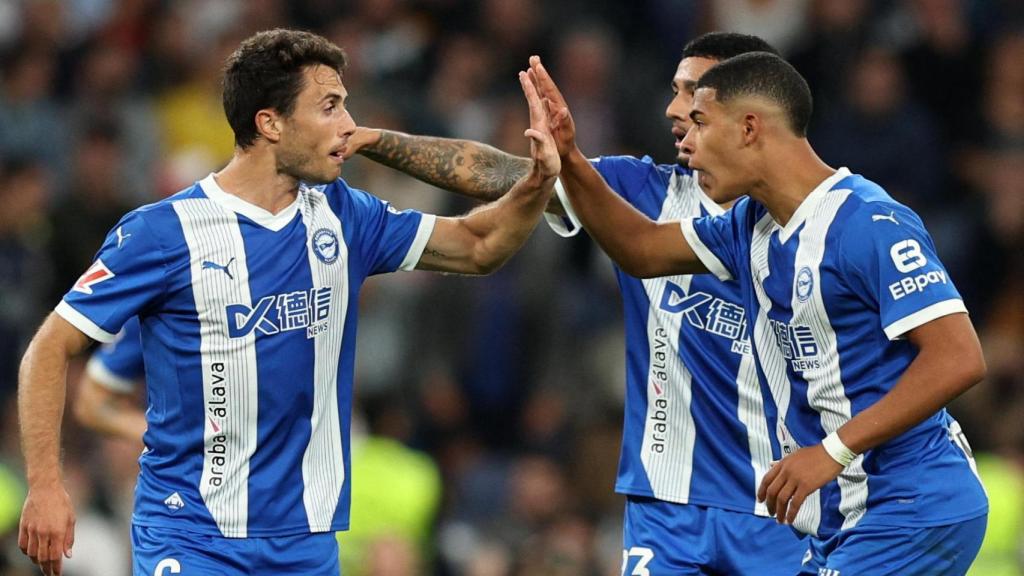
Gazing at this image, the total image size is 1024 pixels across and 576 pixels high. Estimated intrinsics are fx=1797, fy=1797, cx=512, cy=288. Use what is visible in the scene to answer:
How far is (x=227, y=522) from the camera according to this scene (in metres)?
6.26

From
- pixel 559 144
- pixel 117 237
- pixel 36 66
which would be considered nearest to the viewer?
pixel 117 237

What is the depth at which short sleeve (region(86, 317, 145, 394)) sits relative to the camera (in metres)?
8.60

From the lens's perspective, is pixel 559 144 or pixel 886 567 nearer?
pixel 886 567

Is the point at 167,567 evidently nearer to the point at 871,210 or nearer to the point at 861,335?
the point at 861,335

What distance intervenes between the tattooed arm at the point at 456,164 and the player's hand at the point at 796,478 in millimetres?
1868

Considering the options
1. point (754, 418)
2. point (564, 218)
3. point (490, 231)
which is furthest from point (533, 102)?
point (754, 418)

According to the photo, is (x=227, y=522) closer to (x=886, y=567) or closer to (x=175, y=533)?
(x=175, y=533)

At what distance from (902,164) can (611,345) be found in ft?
7.88

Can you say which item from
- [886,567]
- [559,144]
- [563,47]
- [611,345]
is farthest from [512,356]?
[886,567]

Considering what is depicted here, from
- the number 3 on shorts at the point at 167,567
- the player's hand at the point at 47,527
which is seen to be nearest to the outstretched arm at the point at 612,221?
the number 3 on shorts at the point at 167,567

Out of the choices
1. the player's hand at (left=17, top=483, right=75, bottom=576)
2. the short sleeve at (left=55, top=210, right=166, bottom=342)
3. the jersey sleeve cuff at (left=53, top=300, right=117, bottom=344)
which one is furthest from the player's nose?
the player's hand at (left=17, top=483, right=75, bottom=576)

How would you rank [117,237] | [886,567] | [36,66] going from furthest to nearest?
[36,66], [117,237], [886,567]

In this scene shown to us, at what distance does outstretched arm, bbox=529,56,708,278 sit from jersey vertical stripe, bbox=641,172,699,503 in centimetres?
26

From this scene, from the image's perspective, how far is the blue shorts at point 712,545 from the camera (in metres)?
6.82
